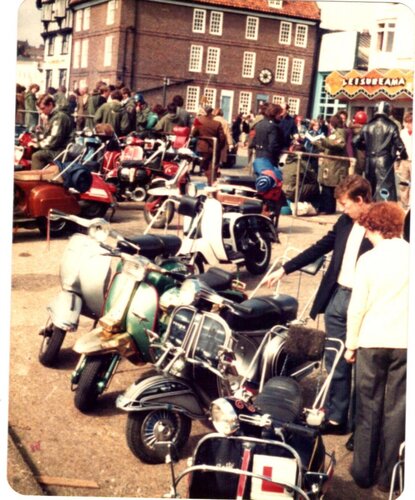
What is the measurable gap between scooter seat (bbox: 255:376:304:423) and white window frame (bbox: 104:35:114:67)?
2314mm

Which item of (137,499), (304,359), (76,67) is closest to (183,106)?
(76,67)

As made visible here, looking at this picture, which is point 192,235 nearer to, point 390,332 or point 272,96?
point 272,96

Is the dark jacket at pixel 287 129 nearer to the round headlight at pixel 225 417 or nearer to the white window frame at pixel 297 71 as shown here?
the white window frame at pixel 297 71

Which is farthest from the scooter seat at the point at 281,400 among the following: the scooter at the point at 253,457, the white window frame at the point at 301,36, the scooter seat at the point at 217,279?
the white window frame at the point at 301,36

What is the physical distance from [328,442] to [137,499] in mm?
1146

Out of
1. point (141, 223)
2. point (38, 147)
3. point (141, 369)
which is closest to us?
point (141, 369)

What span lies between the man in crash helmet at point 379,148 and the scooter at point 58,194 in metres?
2.71

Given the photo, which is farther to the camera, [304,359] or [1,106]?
[304,359]

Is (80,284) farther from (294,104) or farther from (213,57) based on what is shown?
(294,104)

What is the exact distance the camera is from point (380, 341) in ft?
12.9

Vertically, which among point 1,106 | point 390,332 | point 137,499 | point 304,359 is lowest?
point 137,499

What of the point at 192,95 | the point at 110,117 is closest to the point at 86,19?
the point at 192,95

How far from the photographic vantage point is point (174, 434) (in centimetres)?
407

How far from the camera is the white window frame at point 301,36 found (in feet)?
15.7
